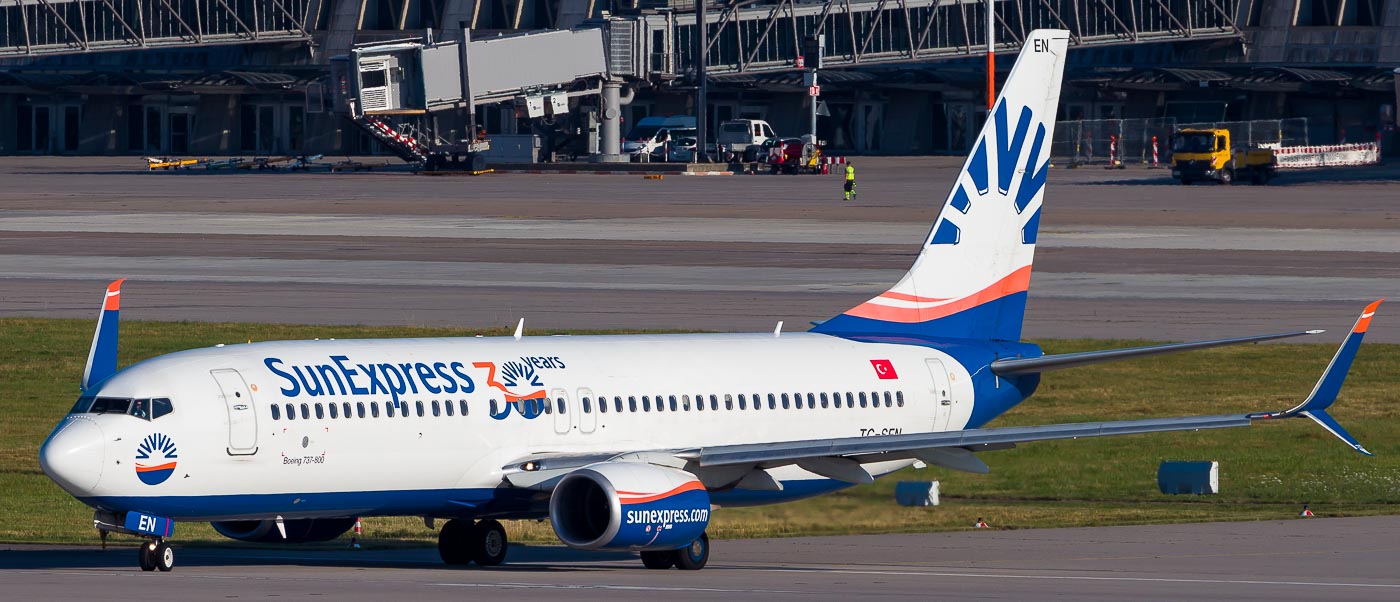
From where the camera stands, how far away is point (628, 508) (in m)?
23.8

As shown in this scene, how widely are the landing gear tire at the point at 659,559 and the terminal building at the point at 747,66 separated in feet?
404

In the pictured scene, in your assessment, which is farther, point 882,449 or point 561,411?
point 561,411

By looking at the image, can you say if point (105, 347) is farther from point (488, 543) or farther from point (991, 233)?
point (991, 233)

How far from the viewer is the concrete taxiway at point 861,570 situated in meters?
22.9

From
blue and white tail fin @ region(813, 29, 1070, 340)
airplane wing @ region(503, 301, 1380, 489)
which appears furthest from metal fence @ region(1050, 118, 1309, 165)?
airplane wing @ region(503, 301, 1380, 489)

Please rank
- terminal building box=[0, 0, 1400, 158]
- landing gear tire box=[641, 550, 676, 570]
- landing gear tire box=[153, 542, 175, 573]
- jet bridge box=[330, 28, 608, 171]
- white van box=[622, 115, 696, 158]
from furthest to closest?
terminal building box=[0, 0, 1400, 158] → white van box=[622, 115, 696, 158] → jet bridge box=[330, 28, 608, 171] → landing gear tire box=[641, 550, 676, 570] → landing gear tire box=[153, 542, 175, 573]

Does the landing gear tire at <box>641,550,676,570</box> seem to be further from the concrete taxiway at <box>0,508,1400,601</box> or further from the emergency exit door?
→ the emergency exit door

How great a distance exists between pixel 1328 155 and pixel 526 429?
4972 inches

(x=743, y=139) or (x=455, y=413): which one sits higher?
(x=743, y=139)

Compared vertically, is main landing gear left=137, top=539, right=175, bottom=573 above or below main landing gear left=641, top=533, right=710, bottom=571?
above

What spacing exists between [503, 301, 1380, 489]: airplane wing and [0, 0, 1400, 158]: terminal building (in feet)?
404

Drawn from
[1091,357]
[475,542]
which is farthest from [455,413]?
[1091,357]

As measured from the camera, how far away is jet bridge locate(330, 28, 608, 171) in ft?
452

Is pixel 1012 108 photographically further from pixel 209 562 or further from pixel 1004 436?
pixel 209 562
